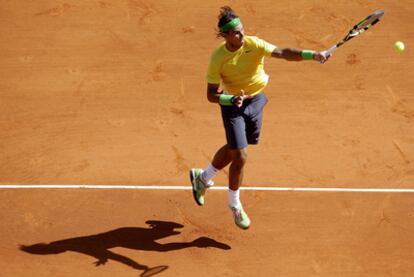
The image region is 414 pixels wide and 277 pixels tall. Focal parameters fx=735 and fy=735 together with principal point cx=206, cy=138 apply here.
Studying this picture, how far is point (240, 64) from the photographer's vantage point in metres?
7.91

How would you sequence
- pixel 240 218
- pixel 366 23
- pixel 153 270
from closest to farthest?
pixel 153 270
pixel 240 218
pixel 366 23

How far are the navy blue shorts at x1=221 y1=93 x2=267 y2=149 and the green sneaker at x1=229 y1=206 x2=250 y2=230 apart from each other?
2.56 feet

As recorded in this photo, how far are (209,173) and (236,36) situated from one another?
69.2 inches

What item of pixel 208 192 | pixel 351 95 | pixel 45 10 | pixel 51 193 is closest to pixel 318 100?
pixel 351 95

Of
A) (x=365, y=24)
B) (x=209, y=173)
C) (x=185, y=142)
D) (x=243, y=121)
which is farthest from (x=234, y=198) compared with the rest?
(x=365, y=24)

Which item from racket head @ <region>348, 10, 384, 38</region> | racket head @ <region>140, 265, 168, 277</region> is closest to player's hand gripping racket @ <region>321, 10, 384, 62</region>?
racket head @ <region>348, 10, 384, 38</region>

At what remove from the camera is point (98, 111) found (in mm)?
10367

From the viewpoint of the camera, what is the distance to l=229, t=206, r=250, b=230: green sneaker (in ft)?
27.3

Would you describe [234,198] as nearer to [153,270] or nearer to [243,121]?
[243,121]

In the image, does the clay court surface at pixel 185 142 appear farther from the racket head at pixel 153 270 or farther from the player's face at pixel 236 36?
the player's face at pixel 236 36

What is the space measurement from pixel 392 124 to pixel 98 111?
408 cm

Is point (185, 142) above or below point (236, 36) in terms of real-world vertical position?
below

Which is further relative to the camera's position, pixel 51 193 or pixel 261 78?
pixel 51 193

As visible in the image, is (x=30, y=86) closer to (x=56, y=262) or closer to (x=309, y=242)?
(x=56, y=262)
